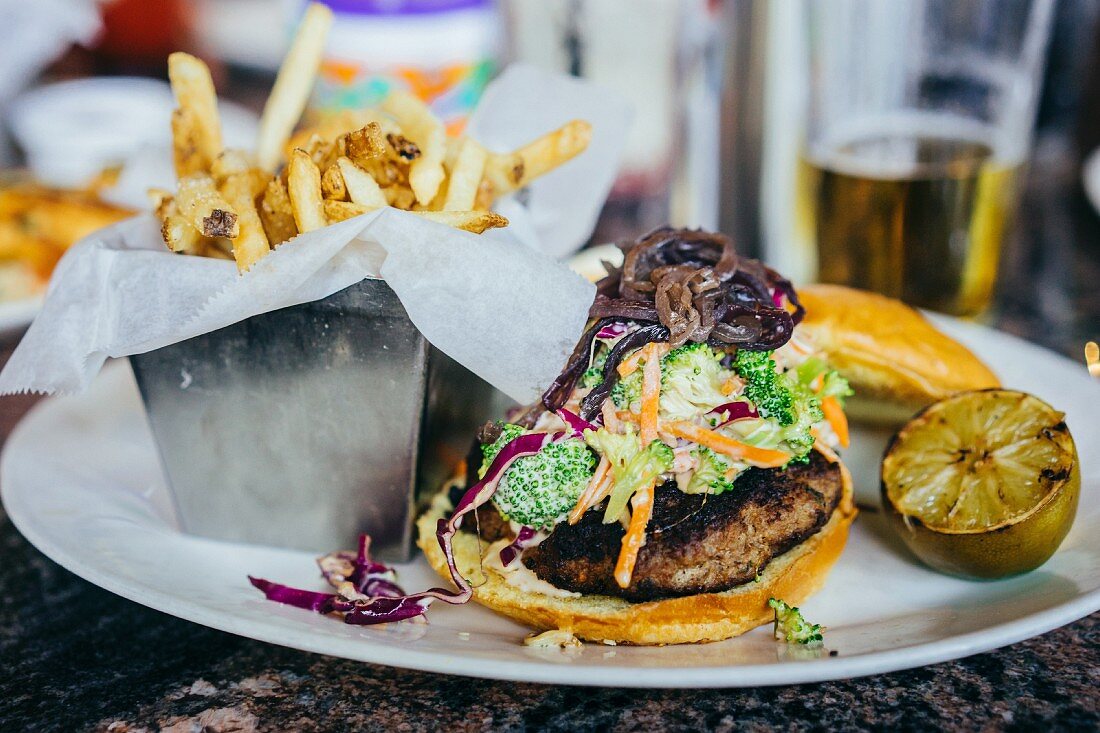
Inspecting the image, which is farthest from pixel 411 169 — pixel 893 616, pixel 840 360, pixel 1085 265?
pixel 1085 265

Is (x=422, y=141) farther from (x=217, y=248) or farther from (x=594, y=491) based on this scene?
(x=594, y=491)

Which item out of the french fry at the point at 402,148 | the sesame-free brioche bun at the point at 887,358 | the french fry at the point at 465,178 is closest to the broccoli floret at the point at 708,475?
the sesame-free brioche bun at the point at 887,358

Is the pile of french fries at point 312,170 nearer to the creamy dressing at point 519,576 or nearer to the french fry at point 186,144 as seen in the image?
the french fry at point 186,144

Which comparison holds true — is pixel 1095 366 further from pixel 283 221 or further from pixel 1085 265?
pixel 1085 265

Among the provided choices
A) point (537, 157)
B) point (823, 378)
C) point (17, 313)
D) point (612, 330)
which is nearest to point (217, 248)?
point (537, 157)

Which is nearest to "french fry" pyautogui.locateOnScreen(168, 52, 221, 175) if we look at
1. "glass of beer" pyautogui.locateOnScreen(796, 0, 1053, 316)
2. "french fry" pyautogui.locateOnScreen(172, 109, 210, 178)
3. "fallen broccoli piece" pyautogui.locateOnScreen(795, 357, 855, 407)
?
"french fry" pyautogui.locateOnScreen(172, 109, 210, 178)

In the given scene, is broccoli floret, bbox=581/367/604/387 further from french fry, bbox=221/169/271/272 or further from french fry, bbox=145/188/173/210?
french fry, bbox=145/188/173/210
